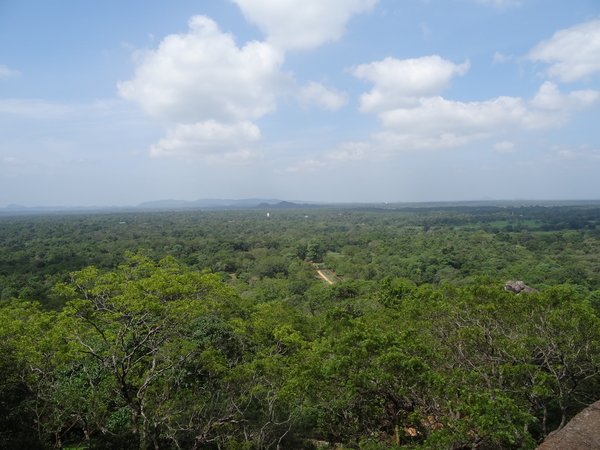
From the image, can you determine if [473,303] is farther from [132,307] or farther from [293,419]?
[132,307]

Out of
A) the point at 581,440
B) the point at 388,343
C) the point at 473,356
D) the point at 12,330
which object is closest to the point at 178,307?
the point at 12,330

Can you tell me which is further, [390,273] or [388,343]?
[390,273]

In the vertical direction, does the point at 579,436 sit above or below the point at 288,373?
above

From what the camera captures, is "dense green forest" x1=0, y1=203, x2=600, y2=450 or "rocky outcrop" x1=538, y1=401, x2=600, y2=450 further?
"dense green forest" x1=0, y1=203, x2=600, y2=450

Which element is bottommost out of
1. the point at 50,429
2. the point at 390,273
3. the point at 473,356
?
the point at 390,273

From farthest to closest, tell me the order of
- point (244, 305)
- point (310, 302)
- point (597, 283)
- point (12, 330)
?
point (597, 283) → point (310, 302) → point (244, 305) → point (12, 330)

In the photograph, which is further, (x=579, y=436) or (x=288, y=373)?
(x=288, y=373)

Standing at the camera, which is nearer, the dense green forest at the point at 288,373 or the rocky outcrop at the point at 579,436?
the rocky outcrop at the point at 579,436

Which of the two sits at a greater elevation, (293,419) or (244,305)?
(244,305)
